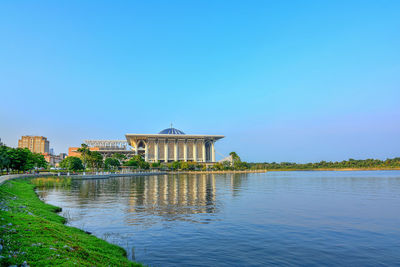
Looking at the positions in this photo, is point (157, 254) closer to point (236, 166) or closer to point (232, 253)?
point (232, 253)

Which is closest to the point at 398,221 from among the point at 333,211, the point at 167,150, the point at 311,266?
the point at 333,211

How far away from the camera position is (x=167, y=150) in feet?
603

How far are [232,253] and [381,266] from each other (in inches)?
231

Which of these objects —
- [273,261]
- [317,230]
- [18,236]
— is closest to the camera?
[18,236]

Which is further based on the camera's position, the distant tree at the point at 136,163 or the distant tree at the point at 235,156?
the distant tree at the point at 235,156

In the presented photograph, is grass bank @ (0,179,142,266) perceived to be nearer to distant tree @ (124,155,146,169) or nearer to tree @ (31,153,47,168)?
tree @ (31,153,47,168)

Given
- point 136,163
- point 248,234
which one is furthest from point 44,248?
point 136,163

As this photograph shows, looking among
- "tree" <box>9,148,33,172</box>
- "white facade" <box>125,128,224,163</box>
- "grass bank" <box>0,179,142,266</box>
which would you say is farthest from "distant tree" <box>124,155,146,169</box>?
"grass bank" <box>0,179,142,266</box>

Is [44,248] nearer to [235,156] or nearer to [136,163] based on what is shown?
[136,163]

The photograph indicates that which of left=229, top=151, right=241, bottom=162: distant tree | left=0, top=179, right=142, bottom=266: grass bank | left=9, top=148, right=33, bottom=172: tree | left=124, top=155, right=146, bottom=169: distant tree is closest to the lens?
left=0, top=179, right=142, bottom=266: grass bank

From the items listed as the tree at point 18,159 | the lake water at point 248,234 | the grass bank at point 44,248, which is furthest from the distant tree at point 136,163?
the grass bank at point 44,248

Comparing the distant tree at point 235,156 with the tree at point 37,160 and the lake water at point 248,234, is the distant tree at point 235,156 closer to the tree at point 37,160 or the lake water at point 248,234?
the tree at point 37,160

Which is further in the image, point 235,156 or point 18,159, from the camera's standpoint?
point 235,156

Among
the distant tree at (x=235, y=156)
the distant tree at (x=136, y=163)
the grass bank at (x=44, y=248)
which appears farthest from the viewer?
the distant tree at (x=235, y=156)
